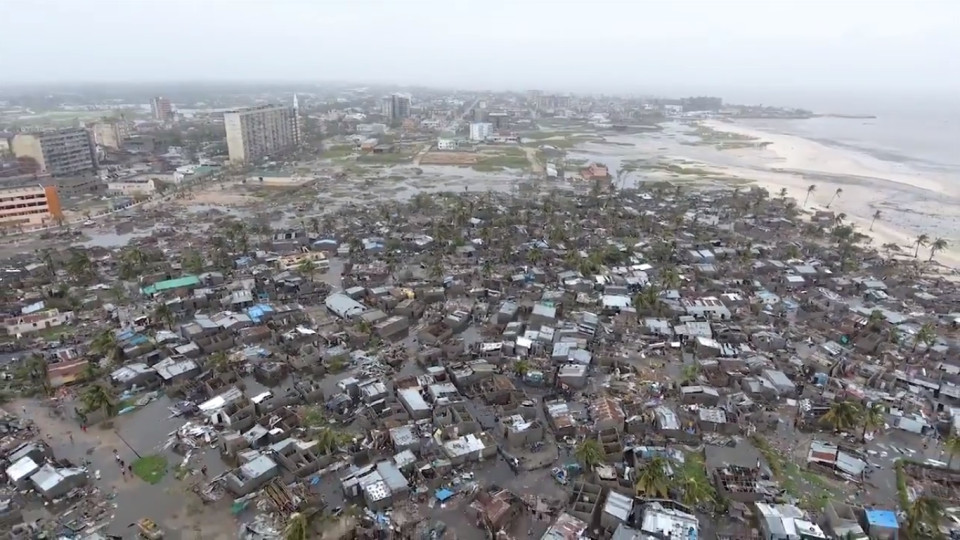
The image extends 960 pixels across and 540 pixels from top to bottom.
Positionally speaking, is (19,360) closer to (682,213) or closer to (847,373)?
A: (847,373)

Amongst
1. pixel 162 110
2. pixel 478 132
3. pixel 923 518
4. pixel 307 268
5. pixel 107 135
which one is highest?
pixel 162 110

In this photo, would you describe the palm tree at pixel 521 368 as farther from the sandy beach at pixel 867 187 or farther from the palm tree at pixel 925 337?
the sandy beach at pixel 867 187

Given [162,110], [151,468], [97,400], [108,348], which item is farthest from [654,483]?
[162,110]

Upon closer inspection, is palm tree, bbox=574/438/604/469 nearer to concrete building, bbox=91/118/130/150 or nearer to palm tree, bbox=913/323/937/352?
palm tree, bbox=913/323/937/352

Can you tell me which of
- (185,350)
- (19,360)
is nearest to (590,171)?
(185,350)

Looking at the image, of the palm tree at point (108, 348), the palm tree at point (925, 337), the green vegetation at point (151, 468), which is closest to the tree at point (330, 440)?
the green vegetation at point (151, 468)

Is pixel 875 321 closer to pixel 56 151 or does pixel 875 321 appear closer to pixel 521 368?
pixel 521 368
